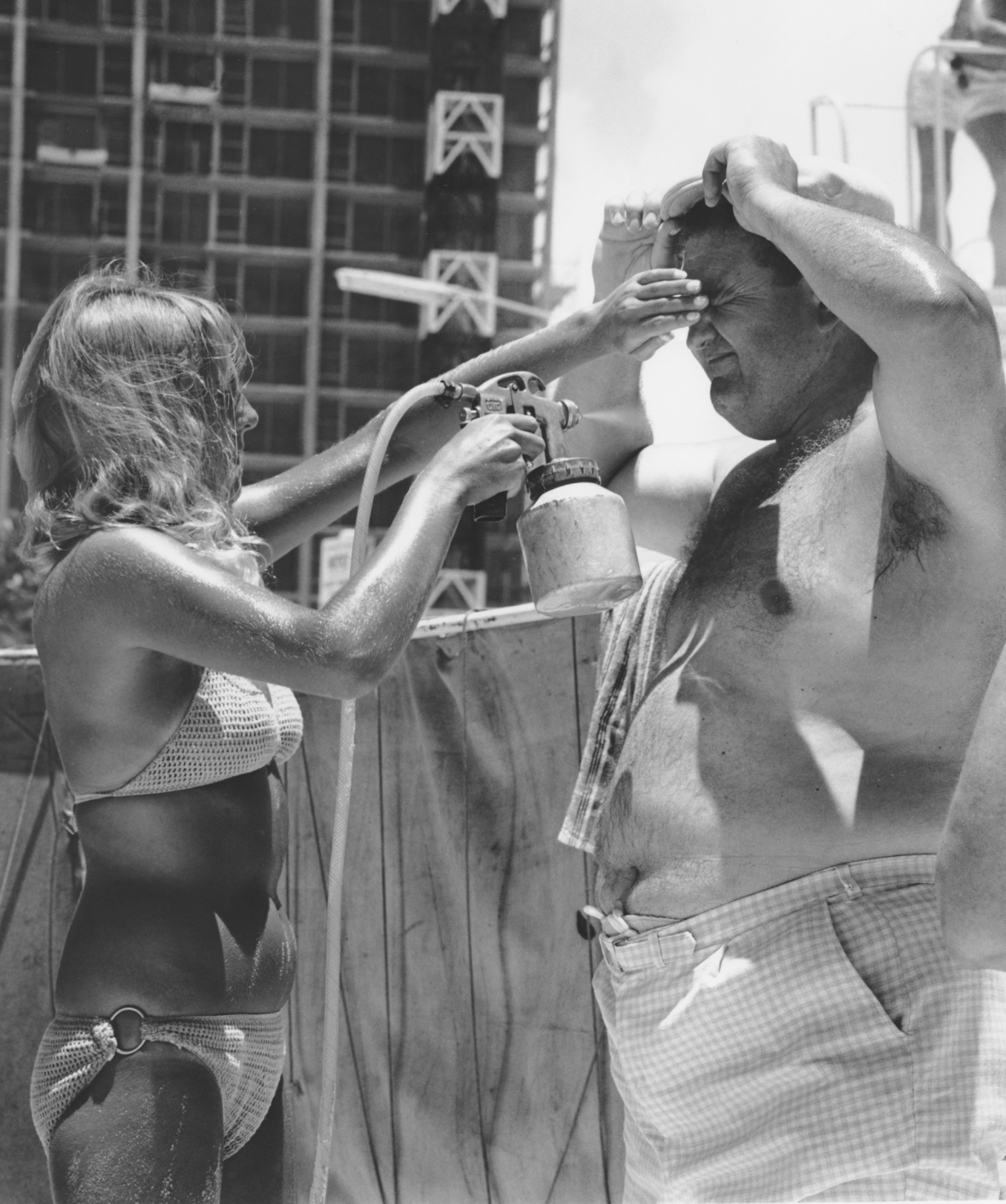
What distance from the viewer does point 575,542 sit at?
203cm

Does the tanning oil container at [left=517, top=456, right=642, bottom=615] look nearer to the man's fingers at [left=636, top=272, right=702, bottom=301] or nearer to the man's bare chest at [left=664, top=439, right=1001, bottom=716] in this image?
the man's bare chest at [left=664, top=439, right=1001, bottom=716]

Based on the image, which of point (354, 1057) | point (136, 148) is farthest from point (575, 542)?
point (136, 148)

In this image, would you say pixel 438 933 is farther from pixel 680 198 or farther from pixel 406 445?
pixel 680 198

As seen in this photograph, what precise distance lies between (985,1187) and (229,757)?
3.78 feet

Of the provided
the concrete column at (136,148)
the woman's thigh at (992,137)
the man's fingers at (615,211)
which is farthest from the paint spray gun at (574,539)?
the concrete column at (136,148)

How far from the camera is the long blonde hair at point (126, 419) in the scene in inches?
82.8

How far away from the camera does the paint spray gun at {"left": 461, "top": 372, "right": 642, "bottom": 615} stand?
80.0 inches

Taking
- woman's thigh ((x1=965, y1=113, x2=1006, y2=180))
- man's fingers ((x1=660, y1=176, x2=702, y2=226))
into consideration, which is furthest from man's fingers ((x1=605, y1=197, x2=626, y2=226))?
woman's thigh ((x1=965, y1=113, x2=1006, y2=180))

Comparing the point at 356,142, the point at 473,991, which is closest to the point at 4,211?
the point at 356,142

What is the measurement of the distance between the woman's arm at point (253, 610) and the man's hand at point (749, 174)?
628mm

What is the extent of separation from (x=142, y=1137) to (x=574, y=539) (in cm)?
93

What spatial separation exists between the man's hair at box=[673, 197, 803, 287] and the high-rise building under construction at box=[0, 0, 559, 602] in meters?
25.8

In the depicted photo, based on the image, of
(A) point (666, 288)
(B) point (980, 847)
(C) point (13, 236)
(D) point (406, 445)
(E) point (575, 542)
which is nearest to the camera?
(B) point (980, 847)

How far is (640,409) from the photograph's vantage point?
287 centimetres
